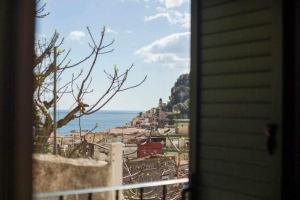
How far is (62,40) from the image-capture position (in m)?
5.45

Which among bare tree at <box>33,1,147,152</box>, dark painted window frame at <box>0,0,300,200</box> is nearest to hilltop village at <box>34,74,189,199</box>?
bare tree at <box>33,1,147,152</box>

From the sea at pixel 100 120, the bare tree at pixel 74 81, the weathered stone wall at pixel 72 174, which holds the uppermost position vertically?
the bare tree at pixel 74 81

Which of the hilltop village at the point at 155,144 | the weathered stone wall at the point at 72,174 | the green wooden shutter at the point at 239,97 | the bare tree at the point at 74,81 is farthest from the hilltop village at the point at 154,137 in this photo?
the green wooden shutter at the point at 239,97

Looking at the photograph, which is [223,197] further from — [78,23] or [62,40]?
[78,23]

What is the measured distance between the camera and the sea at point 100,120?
18.1ft

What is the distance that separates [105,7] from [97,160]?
4.30 m

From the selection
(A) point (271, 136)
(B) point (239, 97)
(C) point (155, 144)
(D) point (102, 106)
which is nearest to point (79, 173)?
(D) point (102, 106)

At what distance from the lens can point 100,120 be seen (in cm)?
626

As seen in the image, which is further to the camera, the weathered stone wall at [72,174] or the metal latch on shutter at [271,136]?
the weathered stone wall at [72,174]

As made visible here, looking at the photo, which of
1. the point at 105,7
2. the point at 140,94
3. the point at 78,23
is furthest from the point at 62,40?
the point at 105,7
